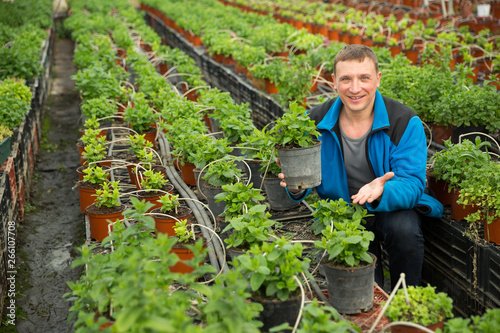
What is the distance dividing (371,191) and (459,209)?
726 millimetres

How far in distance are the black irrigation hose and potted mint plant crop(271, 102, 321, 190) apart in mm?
571

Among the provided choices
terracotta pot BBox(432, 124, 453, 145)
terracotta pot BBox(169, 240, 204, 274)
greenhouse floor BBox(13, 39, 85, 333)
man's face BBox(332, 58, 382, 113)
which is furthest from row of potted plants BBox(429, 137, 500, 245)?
greenhouse floor BBox(13, 39, 85, 333)

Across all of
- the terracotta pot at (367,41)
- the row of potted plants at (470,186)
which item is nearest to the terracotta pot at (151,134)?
the row of potted plants at (470,186)

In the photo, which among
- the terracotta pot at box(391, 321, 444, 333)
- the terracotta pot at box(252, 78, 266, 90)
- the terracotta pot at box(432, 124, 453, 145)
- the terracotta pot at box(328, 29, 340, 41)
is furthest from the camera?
the terracotta pot at box(328, 29, 340, 41)

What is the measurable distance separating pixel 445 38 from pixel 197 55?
15.9 feet

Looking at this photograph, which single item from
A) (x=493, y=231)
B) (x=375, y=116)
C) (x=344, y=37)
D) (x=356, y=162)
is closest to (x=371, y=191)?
(x=356, y=162)

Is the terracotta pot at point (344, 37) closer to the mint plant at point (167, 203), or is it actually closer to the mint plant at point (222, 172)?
the mint plant at point (222, 172)

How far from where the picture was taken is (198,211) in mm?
3775

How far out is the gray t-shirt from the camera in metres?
3.43

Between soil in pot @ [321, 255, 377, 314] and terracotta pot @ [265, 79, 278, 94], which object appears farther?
terracotta pot @ [265, 79, 278, 94]

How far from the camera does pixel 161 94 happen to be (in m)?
5.97

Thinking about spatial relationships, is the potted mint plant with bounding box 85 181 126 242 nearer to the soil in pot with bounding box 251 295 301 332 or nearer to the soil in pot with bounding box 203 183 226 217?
the soil in pot with bounding box 203 183 226 217

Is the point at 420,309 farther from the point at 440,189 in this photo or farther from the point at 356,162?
the point at 440,189

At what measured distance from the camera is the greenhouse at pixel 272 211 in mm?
2369
